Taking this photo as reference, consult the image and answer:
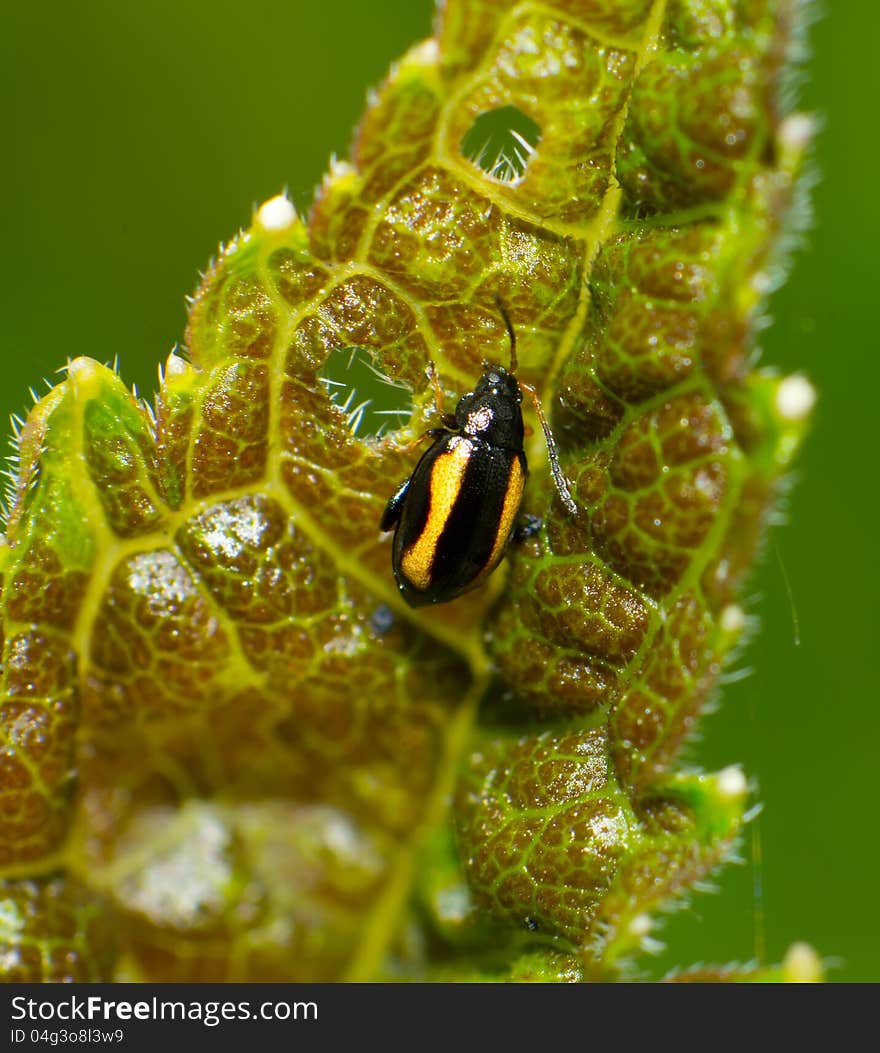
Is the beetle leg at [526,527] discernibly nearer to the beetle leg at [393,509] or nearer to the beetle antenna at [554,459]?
the beetle antenna at [554,459]

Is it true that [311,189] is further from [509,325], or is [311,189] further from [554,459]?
[554,459]

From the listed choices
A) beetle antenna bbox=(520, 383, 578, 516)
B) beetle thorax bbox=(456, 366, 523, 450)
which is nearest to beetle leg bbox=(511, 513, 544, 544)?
beetle antenna bbox=(520, 383, 578, 516)

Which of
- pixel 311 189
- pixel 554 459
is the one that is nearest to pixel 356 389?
pixel 554 459

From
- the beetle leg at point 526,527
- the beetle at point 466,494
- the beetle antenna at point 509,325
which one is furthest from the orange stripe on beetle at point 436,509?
the beetle antenna at point 509,325

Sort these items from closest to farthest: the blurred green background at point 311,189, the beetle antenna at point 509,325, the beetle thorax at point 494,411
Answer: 1. the beetle antenna at point 509,325
2. the beetle thorax at point 494,411
3. the blurred green background at point 311,189

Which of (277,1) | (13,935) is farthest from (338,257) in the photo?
(277,1)

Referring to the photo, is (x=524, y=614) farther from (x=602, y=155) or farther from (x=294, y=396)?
(x=602, y=155)
